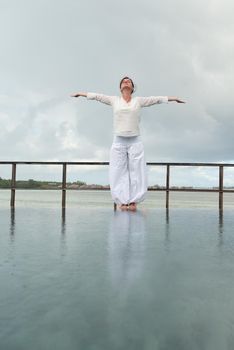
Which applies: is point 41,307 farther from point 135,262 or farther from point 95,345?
point 135,262

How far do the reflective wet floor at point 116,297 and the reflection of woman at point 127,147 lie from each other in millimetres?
3195

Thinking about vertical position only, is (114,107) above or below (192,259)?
above

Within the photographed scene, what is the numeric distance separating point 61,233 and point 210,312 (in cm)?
196

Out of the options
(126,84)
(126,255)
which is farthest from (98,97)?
(126,255)

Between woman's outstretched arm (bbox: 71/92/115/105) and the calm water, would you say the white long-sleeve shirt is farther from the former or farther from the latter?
the calm water

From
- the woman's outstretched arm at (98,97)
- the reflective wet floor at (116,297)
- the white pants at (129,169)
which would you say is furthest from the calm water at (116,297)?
the woman's outstretched arm at (98,97)

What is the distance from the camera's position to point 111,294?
1256 mm

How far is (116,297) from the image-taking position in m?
1.22

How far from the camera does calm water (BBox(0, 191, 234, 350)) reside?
3.02 feet

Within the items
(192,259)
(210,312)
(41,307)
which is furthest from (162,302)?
(192,259)

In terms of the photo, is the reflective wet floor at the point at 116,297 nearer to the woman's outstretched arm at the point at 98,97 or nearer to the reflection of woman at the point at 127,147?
the reflection of woman at the point at 127,147

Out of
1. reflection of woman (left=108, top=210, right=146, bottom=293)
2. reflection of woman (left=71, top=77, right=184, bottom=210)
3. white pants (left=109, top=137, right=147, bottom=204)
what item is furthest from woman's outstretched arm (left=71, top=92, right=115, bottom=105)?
reflection of woman (left=108, top=210, right=146, bottom=293)

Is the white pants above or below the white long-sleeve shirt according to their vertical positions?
below

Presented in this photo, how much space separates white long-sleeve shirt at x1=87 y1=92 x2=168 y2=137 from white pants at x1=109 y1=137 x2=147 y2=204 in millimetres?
145
